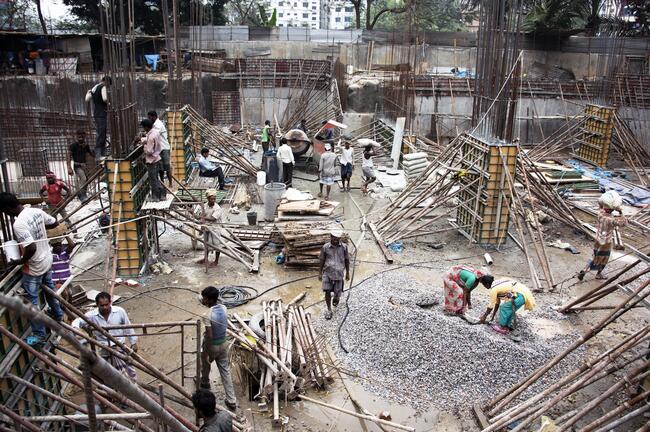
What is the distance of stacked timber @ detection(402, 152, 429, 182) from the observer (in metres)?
16.6

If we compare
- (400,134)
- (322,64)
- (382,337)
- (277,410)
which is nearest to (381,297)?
(382,337)

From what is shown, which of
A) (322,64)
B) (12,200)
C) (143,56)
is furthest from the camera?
(143,56)

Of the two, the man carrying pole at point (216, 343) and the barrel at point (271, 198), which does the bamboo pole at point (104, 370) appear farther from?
the barrel at point (271, 198)

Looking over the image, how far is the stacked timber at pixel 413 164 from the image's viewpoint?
16.6 metres

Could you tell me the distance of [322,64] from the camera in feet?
83.5

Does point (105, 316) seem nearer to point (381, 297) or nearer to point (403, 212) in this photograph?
point (381, 297)

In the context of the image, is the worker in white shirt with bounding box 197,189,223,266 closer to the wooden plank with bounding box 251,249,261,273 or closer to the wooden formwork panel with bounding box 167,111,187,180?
the wooden plank with bounding box 251,249,261,273

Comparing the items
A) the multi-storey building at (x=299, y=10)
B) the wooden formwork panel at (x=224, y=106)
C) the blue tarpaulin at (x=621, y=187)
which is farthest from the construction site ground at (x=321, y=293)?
the multi-storey building at (x=299, y=10)

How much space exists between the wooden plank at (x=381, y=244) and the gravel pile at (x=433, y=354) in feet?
7.63

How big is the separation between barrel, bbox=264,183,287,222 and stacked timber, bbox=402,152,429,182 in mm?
5169

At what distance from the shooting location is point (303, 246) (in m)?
10.3

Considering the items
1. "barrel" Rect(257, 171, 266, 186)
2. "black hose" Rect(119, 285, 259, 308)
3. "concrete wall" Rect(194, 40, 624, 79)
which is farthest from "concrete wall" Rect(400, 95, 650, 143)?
"black hose" Rect(119, 285, 259, 308)

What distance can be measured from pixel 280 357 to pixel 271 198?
6.69 metres

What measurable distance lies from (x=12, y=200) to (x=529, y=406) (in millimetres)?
5909
